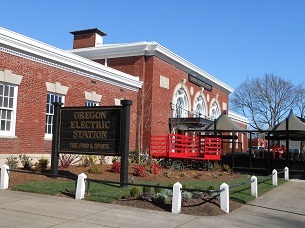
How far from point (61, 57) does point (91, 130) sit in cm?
766

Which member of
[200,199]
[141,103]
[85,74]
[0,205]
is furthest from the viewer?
[141,103]

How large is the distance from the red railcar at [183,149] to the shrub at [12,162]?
6732 millimetres

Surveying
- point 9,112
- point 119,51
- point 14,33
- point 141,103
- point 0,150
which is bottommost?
point 0,150

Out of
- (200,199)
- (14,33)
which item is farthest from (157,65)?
(200,199)

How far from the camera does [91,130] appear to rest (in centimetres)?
1297

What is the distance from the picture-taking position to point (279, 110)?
188 ft

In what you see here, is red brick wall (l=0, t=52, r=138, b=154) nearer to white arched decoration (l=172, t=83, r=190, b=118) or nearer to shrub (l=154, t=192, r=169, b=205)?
shrub (l=154, t=192, r=169, b=205)

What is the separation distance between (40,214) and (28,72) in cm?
1086

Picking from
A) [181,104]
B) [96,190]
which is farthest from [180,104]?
[96,190]

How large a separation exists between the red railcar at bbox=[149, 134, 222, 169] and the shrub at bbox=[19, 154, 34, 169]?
20.0 feet

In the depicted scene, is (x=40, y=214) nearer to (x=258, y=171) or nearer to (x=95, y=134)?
(x=95, y=134)

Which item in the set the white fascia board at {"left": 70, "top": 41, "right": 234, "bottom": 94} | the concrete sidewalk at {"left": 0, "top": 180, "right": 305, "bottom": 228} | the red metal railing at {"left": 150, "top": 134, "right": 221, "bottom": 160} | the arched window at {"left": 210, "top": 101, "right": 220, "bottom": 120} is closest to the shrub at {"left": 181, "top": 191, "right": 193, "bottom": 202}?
the concrete sidewalk at {"left": 0, "top": 180, "right": 305, "bottom": 228}

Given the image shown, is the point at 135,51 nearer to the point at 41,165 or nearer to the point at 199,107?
the point at 199,107

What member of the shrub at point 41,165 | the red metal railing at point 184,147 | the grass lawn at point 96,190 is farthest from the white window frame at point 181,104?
the grass lawn at point 96,190
